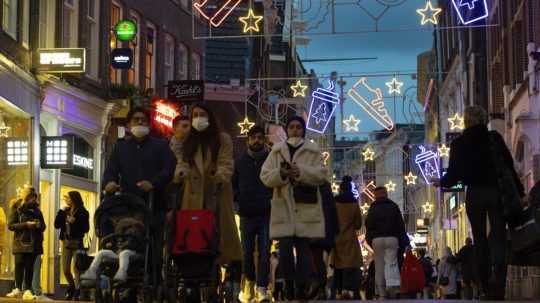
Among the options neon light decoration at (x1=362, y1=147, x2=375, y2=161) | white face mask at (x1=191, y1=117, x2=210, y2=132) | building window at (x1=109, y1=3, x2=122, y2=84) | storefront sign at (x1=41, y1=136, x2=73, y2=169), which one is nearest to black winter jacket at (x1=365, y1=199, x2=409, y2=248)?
white face mask at (x1=191, y1=117, x2=210, y2=132)

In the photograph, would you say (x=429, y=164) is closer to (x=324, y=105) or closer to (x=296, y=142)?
(x=324, y=105)

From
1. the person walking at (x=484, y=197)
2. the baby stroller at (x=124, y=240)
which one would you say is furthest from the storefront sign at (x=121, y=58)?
the baby stroller at (x=124, y=240)

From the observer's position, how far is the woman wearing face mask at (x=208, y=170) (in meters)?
13.2

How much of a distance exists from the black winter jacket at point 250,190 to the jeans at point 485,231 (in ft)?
9.13

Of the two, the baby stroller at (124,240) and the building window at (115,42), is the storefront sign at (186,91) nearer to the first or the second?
the building window at (115,42)

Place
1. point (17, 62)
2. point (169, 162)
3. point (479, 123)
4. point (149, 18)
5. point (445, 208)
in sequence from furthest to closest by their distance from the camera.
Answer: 1. point (445, 208)
2. point (149, 18)
3. point (17, 62)
4. point (479, 123)
5. point (169, 162)

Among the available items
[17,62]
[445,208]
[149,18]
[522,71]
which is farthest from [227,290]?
[445,208]

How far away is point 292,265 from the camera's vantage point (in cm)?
1347

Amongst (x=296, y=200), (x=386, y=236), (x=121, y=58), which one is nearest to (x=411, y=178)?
(x=121, y=58)

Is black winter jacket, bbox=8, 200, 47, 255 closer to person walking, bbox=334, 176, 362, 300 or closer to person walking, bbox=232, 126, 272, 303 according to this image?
person walking, bbox=334, 176, 362, 300

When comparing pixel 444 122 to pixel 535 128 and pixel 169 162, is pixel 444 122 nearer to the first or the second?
pixel 535 128

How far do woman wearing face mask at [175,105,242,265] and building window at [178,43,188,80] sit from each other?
28.0 m

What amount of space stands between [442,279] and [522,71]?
6027 mm

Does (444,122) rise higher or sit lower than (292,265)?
higher
